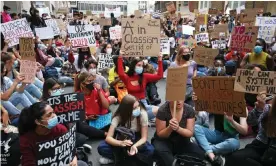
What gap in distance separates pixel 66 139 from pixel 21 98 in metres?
3.19

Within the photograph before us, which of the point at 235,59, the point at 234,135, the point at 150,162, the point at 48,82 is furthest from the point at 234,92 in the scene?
the point at 235,59

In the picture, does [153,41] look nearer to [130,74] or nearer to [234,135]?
[130,74]

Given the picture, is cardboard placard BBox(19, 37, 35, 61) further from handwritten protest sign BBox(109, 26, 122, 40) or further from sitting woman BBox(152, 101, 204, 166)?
handwritten protest sign BBox(109, 26, 122, 40)

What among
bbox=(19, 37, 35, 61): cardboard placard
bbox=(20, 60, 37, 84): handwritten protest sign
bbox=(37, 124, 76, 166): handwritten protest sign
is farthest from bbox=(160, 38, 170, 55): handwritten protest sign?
bbox=(37, 124, 76, 166): handwritten protest sign

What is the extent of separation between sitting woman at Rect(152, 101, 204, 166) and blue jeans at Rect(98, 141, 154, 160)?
0.10 metres

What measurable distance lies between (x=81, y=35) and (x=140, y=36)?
252 centimetres

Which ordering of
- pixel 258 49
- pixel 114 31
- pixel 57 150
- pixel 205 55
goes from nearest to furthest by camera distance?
1. pixel 57 150
2. pixel 258 49
3. pixel 205 55
4. pixel 114 31

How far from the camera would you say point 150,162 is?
3.93 m

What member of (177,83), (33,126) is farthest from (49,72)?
(177,83)

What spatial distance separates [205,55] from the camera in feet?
22.6

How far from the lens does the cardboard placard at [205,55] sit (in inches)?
264

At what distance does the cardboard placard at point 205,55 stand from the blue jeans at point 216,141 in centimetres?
276

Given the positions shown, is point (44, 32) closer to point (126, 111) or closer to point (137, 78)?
point (137, 78)

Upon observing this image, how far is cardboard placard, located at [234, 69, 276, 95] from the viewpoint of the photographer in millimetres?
3363
